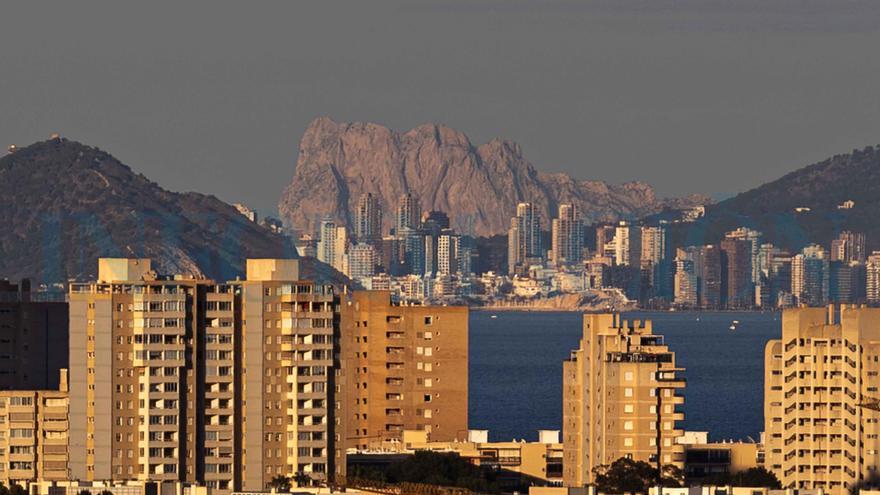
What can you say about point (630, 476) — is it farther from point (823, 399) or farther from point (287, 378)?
point (287, 378)

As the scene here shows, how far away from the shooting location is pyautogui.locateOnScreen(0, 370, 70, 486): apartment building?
86.1 metres

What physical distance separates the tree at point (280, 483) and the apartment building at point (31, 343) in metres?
26.8

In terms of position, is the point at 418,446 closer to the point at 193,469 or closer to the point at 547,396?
the point at 193,469

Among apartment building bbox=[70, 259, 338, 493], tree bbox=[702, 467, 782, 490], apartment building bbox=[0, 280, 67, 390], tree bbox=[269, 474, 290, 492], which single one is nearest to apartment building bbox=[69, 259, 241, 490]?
apartment building bbox=[70, 259, 338, 493]

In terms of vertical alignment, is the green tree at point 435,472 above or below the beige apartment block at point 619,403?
below

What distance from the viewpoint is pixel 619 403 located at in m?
90.4

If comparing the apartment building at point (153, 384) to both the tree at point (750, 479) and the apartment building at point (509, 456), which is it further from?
the tree at point (750, 479)

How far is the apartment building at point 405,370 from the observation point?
11181cm

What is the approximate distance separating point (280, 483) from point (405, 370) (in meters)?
31.5

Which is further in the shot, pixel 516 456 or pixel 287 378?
pixel 516 456

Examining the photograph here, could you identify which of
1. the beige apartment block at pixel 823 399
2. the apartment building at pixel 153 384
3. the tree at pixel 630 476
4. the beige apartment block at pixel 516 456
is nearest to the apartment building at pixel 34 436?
the apartment building at pixel 153 384

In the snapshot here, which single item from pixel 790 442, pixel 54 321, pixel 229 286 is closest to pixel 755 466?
pixel 790 442

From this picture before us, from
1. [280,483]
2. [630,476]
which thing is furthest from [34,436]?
[630,476]

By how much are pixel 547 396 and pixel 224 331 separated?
94247 mm
